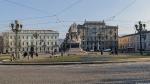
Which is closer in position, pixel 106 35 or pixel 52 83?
pixel 52 83

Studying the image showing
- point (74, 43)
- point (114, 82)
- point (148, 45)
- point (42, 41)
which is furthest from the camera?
point (42, 41)

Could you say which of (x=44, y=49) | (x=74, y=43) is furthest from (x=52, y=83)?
(x=44, y=49)

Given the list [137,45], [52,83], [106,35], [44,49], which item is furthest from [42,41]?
[52,83]

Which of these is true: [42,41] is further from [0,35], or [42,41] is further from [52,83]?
[52,83]

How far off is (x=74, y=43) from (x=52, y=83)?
103 metres

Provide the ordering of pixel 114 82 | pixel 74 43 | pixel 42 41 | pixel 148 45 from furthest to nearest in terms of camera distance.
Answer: pixel 42 41 → pixel 148 45 → pixel 74 43 → pixel 114 82

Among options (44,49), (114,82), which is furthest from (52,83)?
(44,49)

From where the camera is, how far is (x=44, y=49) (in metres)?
194

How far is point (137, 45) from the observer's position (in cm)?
19525

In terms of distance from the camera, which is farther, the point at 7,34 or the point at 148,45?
the point at 7,34

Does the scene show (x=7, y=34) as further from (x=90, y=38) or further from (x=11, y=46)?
(x=90, y=38)

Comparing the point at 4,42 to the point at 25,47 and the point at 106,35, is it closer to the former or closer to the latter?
the point at 25,47

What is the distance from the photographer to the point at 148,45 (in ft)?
584

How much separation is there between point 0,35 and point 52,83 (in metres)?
182
